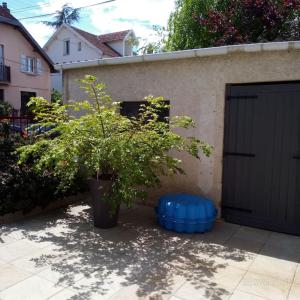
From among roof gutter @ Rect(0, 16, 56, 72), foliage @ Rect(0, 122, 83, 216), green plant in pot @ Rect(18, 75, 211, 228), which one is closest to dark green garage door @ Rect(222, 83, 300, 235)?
green plant in pot @ Rect(18, 75, 211, 228)

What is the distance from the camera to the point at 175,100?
575cm

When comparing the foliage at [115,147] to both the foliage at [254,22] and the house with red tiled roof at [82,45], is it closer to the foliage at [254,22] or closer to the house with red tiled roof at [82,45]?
the foliage at [254,22]

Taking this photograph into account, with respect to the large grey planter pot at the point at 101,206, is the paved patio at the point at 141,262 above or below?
below

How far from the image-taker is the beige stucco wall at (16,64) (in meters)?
21.5

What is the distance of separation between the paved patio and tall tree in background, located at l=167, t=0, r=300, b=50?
676 cm

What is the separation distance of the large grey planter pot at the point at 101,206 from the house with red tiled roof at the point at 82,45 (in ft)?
77.0

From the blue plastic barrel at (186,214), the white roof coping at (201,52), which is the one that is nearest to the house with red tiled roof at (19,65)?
the white roof coping at (201,52)

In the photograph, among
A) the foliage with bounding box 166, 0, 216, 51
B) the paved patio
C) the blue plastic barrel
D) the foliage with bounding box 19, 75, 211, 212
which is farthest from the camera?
the foliage with bounding box 166, 0, 216, 51

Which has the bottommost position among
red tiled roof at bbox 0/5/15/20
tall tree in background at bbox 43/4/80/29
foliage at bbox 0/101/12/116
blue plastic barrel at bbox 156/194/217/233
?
blue plastic barrel at bbox 156/194/217/233

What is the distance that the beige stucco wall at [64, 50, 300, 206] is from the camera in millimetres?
4855

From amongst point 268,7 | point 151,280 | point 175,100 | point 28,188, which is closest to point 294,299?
point 151,280

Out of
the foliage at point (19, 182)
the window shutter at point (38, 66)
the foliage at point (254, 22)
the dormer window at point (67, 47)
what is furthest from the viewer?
the dormer window at point (67, 47)

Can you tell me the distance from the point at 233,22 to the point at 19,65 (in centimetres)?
1743

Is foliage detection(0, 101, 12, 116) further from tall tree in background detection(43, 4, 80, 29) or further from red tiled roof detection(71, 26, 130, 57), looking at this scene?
tall tree in background detection(43, 4, 80, 29)
